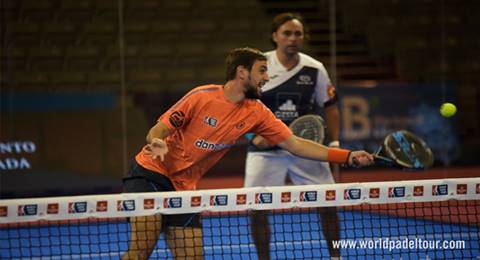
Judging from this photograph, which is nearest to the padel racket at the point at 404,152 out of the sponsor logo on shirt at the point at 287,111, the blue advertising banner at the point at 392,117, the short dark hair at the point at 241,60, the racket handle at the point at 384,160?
the racket handle at the point at 384,160

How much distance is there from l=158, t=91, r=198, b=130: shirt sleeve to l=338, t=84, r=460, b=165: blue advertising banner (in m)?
5.98

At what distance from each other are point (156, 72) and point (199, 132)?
217 inches

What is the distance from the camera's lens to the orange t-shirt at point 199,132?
5238 millimetres

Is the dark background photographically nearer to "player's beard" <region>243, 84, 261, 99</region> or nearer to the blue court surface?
the blue court surface

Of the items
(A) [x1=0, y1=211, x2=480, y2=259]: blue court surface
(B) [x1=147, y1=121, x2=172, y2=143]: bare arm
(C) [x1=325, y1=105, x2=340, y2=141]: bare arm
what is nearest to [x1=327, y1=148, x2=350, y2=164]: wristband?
(A) [x1=0, y1=211, x2=480, y2=259]: blue court surface

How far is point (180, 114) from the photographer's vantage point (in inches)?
204

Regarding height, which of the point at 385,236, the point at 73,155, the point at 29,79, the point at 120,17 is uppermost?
the point at 120,17

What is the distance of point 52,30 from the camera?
10.3m

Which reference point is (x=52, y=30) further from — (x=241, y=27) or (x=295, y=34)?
(x=295, y=34)

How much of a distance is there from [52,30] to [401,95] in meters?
4.33

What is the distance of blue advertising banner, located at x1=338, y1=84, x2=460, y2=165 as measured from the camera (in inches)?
436

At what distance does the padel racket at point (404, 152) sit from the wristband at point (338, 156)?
193mm

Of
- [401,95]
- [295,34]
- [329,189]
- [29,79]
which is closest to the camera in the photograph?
[329,189]

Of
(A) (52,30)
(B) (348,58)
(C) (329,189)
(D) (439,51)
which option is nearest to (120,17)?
(A) (52,30)
